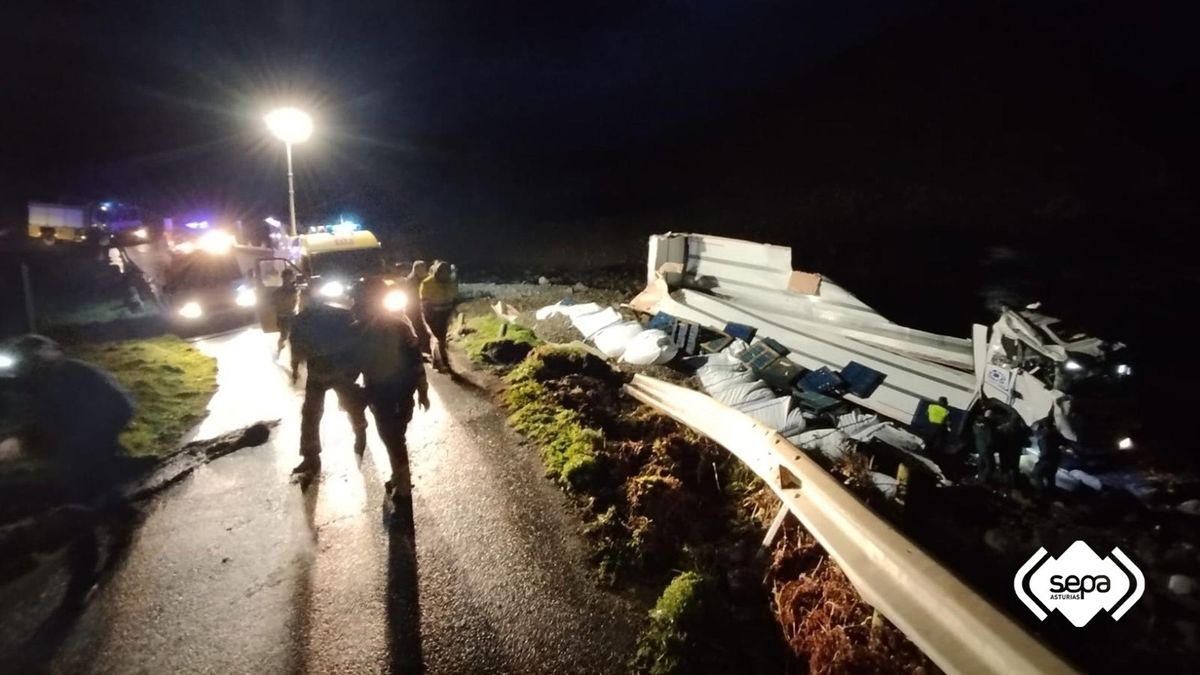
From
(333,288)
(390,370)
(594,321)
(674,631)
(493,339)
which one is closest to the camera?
(674,631)

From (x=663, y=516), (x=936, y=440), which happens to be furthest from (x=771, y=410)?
(x=663, y=516)

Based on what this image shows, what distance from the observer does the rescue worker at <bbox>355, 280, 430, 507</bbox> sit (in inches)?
215

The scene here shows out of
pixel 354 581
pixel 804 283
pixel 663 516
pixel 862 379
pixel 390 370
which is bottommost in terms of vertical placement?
pixel 354 581

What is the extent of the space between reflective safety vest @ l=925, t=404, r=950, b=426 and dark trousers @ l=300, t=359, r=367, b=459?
654 cm

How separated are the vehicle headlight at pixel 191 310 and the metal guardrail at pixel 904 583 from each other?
13.6 metres

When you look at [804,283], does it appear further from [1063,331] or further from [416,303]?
[416,303]

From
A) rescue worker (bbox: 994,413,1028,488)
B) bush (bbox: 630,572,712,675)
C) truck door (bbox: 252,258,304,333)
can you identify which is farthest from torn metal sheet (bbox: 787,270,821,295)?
truck door (bbox: 252,258,304,333)

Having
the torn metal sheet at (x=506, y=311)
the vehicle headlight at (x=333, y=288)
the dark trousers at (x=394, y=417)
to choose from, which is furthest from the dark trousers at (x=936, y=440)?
the vehicle headlight at (x=333, y=288)

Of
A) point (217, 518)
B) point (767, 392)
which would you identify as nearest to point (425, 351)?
point (217, 518)

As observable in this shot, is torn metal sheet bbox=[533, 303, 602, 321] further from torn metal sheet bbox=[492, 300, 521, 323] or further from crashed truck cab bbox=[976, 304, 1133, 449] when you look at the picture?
crashed truck cab bbox=[976, 304, 1133, 449]

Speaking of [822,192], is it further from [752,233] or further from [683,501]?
[683,501]

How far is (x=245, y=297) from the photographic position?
44.1 ft

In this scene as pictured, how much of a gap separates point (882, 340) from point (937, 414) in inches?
64.9

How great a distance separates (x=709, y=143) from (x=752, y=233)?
2982cm
